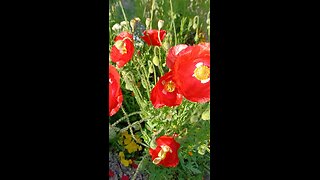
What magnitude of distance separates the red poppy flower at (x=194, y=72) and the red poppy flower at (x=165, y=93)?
1cm

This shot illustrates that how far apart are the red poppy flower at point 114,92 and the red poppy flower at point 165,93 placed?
8 centimetres

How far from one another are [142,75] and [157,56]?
58 millimetres

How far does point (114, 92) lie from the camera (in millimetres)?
1770

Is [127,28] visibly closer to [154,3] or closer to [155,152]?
[154,3]

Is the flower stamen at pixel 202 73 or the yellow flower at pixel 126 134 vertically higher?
the flower stamen at pixel 202 73

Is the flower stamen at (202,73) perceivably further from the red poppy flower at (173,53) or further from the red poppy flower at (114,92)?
the red poppy flower at (114,92)

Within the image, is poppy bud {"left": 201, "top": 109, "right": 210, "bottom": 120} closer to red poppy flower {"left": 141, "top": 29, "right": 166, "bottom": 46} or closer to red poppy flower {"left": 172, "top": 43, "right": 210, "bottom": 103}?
red poppy flower {"left": 172, "top": 43, "right": 210, "bottom": 103}

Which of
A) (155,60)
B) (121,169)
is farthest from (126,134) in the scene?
(155,60)

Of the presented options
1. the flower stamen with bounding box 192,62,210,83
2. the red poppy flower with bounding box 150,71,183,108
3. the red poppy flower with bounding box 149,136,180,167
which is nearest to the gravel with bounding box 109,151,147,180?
the red poppy flower with bounding box 149,136,180,167

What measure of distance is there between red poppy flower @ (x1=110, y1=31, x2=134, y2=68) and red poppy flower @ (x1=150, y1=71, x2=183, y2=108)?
10 cm

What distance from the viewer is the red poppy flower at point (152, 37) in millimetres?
1792

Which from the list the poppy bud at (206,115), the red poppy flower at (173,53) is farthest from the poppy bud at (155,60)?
the poppy bud at (206,115)

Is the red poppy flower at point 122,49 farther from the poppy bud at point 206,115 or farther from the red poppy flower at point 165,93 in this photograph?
the poppy bud at point 206,115

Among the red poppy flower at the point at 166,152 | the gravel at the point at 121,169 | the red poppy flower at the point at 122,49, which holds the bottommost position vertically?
the gravel at the point at 121,169
